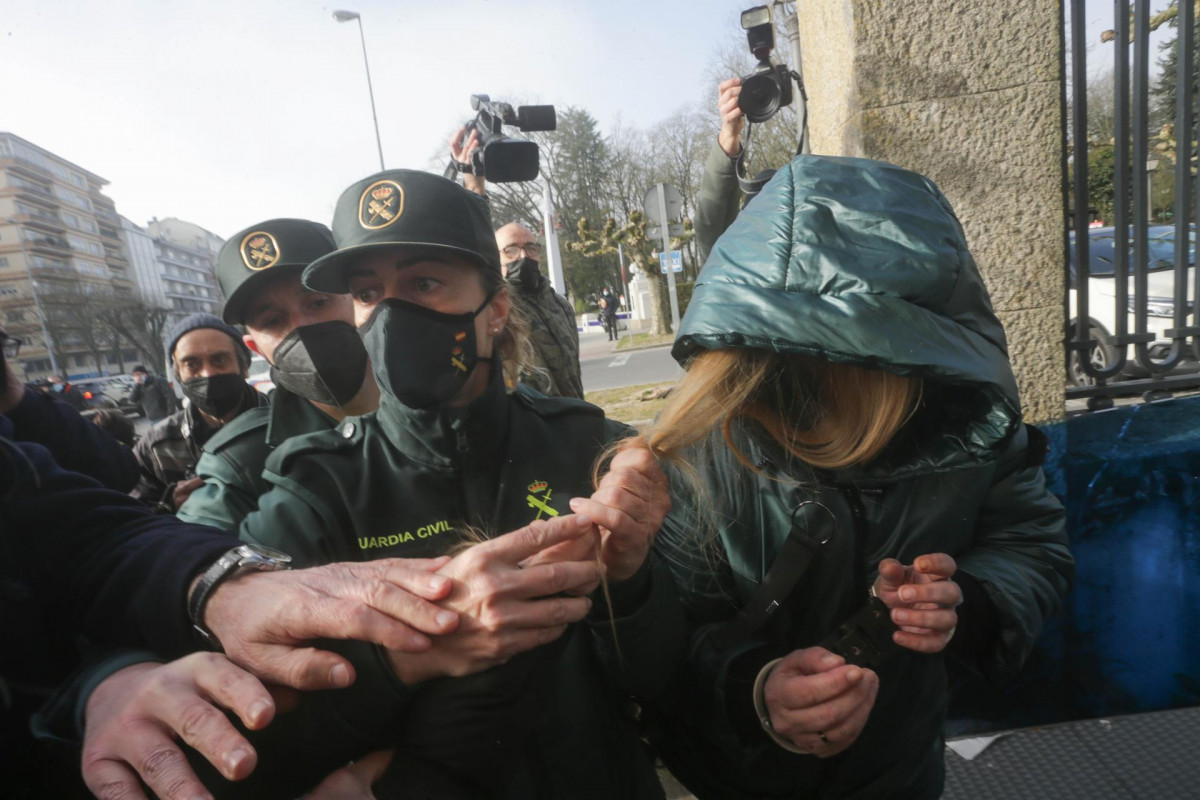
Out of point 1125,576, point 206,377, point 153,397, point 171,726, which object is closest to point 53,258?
point 153,397

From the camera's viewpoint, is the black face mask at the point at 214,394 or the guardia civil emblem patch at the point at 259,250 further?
the black face mask at the point at 214,394

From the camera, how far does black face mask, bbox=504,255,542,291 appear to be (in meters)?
4.09

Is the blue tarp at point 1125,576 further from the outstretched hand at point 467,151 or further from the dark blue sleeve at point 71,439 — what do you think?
the dark blue sleeve at point 71,439

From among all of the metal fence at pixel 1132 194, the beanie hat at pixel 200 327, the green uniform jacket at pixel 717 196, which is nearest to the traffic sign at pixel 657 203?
the green uniform jacket at pixel 717 196

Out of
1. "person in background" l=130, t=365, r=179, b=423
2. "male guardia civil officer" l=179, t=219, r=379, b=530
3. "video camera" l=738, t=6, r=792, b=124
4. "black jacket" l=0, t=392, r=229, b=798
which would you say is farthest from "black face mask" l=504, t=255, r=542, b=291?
"person in background" l=130, t=365, r=179, b=423

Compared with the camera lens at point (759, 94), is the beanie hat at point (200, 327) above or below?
below

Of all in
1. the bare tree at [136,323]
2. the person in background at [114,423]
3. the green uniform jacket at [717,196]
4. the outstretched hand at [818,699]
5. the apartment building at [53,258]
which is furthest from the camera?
the bare tree at [136,323]

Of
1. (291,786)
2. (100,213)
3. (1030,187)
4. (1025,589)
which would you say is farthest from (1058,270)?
(100,213)

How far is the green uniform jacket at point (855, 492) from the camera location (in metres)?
1.14

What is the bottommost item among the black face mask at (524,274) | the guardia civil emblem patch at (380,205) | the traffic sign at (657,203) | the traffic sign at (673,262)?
the black face mask at (524,274)

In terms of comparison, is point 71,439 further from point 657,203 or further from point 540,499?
point 657,203

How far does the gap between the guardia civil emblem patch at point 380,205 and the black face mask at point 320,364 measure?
0.63 meters

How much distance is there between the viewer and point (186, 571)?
998mm

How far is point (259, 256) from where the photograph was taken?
7.31 feet
